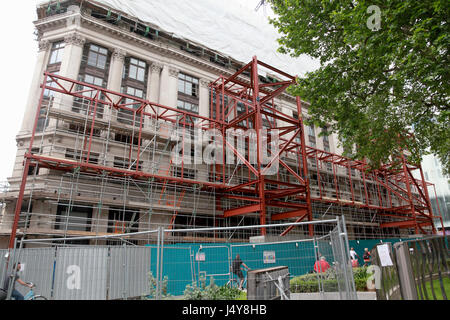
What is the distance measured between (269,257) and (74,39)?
70.7ft

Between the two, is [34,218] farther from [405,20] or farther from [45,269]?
[405,20]

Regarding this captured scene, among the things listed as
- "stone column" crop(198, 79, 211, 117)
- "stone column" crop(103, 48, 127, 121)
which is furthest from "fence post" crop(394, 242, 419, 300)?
"stone column" crop(198, 79, 211, 117)

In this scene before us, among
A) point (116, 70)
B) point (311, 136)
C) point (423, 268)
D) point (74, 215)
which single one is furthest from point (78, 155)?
point (311, 136)

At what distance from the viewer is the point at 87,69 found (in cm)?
2227

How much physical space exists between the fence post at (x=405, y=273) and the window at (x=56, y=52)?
968 inches

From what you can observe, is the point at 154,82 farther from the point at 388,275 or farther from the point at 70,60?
the point at 388,275

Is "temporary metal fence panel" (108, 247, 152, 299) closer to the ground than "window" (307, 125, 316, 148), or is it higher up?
closer to the ground

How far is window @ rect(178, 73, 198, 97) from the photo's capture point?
1033 inches

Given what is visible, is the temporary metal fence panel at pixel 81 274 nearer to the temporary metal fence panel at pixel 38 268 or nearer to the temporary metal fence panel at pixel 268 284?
the temporary metal fence panel at pixel 38 268

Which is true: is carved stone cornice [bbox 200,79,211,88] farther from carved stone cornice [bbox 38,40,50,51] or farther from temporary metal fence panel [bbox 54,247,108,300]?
temporary metal fence panel [bbox 54,247,108,300]

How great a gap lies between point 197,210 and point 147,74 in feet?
42.4

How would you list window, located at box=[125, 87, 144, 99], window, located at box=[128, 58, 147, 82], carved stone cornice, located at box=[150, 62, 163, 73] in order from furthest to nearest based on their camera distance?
carved stone cornice, located at box=[150, 62, 163, 73] < window, located at box=[128, 58, 147, 82] < window, located at box=[125, 87, 144, 99]

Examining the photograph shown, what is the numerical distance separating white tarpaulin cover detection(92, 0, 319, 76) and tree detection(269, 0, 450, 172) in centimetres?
979

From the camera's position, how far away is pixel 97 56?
23188mm
